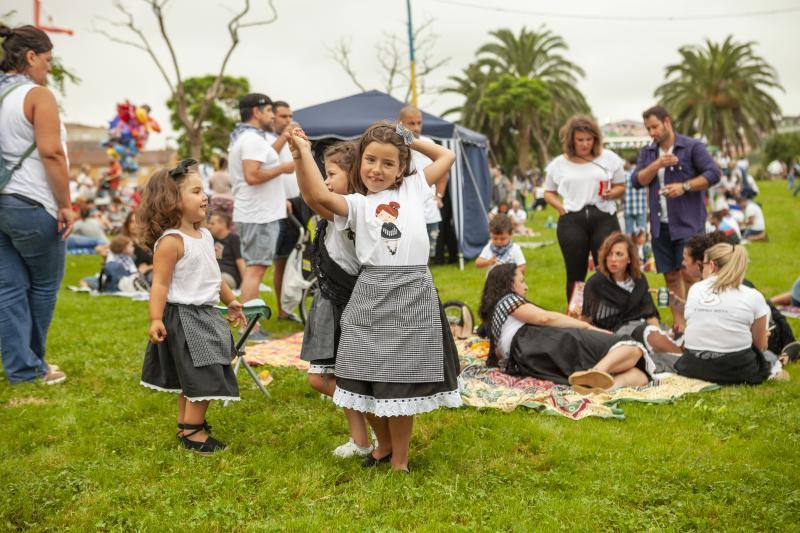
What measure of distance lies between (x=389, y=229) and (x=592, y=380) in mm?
2515

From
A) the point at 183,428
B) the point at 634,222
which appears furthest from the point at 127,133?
the point at 183,428

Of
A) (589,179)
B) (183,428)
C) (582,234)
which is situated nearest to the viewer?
(183,428)

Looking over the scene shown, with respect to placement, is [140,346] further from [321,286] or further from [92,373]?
[321,286]

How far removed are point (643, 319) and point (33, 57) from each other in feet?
16.5

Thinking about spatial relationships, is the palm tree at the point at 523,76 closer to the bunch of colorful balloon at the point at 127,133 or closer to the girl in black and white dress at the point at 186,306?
the bunch of colorful balloon at the point at 127,133

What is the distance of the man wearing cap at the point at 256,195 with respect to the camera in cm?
631

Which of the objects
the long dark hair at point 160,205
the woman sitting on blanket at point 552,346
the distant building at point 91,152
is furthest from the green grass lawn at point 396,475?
the distant building at point 91,152

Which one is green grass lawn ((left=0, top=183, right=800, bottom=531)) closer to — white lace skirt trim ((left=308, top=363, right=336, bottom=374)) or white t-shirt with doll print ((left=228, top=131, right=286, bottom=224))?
white lace skirt trim ((left=308, top=363, right=336, bottom=374))

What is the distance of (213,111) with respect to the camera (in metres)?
45.0

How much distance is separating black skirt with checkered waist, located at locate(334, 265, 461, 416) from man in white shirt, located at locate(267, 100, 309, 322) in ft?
11.3

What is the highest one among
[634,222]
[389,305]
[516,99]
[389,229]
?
[516,99]

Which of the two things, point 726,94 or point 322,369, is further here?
point 726,94

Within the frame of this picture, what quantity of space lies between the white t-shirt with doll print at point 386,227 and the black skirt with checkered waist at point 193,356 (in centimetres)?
104

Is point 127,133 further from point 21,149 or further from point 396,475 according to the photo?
point 396,475
